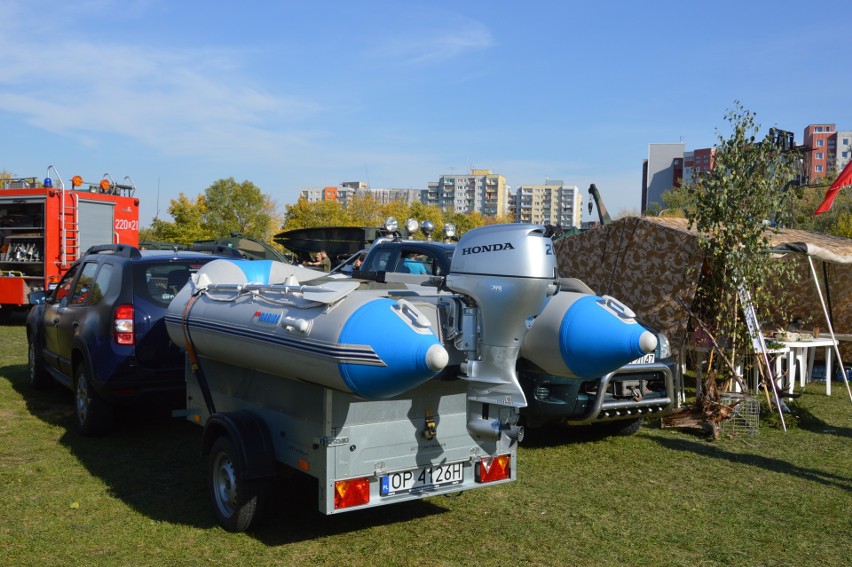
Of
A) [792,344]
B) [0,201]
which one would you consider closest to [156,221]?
[0,201]

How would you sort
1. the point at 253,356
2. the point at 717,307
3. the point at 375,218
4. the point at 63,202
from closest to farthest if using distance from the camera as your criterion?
the point at 253,356
the point at 717,307
the point at 63,202
the point at 375,218

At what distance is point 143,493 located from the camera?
6.00 meters

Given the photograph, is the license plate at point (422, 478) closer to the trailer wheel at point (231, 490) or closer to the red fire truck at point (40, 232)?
the trailer wheel at point (231, 490)

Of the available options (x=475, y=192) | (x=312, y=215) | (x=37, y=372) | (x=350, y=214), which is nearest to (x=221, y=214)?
(x=312, y=215)

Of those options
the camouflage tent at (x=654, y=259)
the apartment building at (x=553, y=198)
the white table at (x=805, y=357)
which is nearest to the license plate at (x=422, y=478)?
the camouflage tent at (x=654, y=259)

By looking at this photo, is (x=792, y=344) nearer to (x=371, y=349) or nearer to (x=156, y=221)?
(x=371, y=349)

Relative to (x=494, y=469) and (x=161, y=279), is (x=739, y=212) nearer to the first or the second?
(x=494, y=469)

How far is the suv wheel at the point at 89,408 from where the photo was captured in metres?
7.30

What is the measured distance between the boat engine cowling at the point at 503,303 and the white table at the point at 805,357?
6.89 m

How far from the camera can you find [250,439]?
5059 millimetres

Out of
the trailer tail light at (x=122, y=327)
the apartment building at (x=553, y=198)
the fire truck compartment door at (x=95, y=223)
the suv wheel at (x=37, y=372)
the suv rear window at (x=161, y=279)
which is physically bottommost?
the suv wheel at (x=37, y=372)

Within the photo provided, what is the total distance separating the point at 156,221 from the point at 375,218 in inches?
476

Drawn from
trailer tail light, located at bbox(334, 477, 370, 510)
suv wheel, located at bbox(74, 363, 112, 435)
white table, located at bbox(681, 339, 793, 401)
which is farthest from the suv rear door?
white table, located at bbox(681, 339, 793, 401)

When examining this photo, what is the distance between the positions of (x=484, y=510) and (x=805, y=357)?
298 inches
